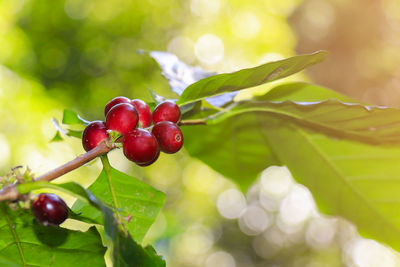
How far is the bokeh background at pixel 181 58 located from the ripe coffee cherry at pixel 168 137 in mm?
1362

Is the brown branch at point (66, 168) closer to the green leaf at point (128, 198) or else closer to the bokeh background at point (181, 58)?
the green leaf at point (128, 198)

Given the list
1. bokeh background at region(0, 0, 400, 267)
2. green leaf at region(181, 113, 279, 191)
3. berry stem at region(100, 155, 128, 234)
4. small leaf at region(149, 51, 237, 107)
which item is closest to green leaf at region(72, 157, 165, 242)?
berry stem at region(100, 155, 128, 234)

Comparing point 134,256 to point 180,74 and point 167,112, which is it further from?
point 180,74

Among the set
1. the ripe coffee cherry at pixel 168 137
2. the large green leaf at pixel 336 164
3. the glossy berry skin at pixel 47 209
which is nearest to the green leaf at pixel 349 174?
the large green leaf at pixel 336 164

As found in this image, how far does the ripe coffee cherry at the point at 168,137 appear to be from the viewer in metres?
0.56

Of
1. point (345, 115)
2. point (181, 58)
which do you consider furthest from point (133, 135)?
point (181, 58)

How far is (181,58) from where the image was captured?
24.6ft

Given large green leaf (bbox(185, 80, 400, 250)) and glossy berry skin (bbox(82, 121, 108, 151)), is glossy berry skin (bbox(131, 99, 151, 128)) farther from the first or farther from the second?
large green leaf (bbox(185, 80, 400, 250))

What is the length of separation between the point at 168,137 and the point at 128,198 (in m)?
Answer: 0.14

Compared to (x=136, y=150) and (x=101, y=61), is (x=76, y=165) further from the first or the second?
(x=101, y=61)

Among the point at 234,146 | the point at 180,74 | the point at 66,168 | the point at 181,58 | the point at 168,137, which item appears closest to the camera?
the point at 66,168

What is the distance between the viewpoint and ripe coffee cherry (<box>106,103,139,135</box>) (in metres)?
0.54

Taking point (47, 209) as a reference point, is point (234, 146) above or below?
below

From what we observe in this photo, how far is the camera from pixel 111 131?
21.0 inches
